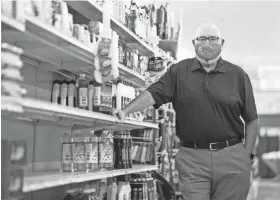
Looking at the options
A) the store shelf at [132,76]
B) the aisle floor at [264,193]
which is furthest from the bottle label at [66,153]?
the aisle floor at [264,193]

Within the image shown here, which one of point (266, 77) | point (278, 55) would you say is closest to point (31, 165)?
point (278, 55)

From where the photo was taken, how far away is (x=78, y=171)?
3631mm

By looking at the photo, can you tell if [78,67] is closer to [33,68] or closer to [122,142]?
[33,68]

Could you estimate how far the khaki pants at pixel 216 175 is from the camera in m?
3.93

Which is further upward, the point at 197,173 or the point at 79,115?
the point at 79,115

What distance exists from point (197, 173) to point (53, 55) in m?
1.40

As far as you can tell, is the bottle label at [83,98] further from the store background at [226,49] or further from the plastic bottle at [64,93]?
the store background at [226,49]

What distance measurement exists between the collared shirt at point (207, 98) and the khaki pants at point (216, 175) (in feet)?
0.42

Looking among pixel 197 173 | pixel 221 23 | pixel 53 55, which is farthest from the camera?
pixel 221 23

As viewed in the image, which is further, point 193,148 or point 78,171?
point 193,148

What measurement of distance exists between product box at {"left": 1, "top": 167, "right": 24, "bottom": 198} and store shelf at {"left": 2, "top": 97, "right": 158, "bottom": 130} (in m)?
0.28

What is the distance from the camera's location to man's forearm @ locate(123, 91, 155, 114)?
4.05 metres

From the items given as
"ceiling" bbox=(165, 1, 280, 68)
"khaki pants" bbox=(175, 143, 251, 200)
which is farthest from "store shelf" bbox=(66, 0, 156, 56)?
"ceiling" bbox=(165, 1, 280, 68)

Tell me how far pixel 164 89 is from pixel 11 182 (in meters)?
1.94
